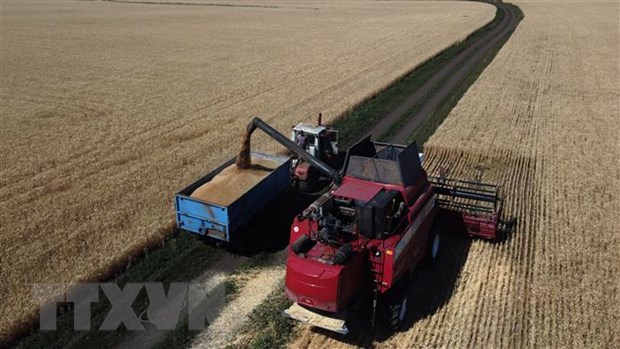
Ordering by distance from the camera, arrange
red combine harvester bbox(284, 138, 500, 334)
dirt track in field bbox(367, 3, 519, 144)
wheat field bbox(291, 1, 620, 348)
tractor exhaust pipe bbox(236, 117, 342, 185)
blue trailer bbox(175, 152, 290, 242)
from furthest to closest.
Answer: dirt track in field bbox(367, 3, 519, 144) → tractor exhaust pipe bbox(236, 117, 342, 185) → blue trailer bbox(175, 152, 290, 242) → wheat field bbox(291, 1, 620, 348) → red combine harvester bbox(284, 138, 500, 334)

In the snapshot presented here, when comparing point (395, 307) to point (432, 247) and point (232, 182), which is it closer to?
point (432, 247)

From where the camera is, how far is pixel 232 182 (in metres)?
15.4

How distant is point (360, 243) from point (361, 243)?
0.8 inches

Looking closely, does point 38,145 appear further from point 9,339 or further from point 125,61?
point 125,61

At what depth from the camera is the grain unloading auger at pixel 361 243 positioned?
10.2 m

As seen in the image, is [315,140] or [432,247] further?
[315,140]

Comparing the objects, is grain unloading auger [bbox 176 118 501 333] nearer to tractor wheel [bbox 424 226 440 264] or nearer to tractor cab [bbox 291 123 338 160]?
tractor wheel [bbox 424 226 440 264]

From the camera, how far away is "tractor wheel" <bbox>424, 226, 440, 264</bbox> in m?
13.7

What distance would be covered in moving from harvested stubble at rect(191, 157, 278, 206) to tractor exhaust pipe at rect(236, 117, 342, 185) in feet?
1.03

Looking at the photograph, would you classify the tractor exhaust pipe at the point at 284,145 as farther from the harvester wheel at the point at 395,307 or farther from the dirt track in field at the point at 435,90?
the dirt track in field at the point at 435,90

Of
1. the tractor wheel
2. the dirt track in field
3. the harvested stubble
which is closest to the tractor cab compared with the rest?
the harvested stubble

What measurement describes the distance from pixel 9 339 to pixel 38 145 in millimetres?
12339

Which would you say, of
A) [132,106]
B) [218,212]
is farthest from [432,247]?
[132,106]

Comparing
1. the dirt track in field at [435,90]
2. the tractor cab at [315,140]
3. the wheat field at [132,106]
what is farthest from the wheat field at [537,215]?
the wheat field at [132,106]
